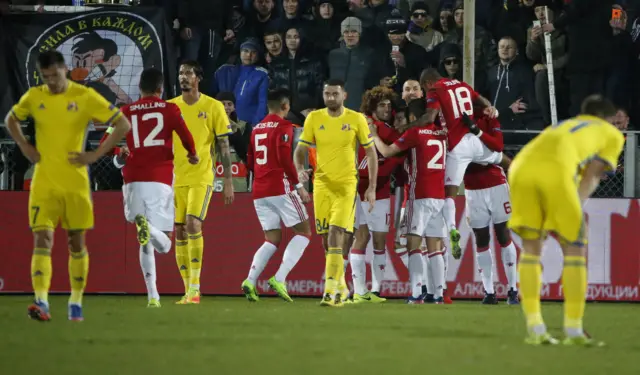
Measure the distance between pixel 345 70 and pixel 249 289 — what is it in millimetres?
4466

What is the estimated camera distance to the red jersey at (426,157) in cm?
1493

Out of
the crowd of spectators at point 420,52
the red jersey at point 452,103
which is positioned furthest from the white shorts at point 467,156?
the crowd of spectators at point 420,52

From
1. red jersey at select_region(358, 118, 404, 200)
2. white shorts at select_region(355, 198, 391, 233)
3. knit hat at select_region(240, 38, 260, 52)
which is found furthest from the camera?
knit hat at select_region(240, 38, 260, 52)

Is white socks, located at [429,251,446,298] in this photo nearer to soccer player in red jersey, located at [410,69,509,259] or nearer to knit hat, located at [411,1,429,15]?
soccer player in red jersey, located at [410,69,509,259]

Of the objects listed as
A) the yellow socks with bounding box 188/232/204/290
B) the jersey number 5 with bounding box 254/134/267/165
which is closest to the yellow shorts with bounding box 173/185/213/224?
the yellow socks with bounding box 188/232/204/290

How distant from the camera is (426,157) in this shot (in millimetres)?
14984

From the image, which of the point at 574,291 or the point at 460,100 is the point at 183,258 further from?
the point at 574,291

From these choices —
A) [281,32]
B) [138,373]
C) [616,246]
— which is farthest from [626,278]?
[138,373]

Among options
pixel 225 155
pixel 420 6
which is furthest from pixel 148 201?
pixel 420 6

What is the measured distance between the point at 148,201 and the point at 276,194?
2.13 metres

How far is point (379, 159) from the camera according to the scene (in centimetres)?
1547

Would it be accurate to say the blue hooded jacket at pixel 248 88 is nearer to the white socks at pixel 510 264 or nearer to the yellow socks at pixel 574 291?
the white socks at pixel 510 264

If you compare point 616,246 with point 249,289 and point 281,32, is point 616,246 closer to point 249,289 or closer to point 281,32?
point 249,289

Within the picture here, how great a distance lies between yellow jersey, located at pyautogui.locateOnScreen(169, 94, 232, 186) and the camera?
14.1m
